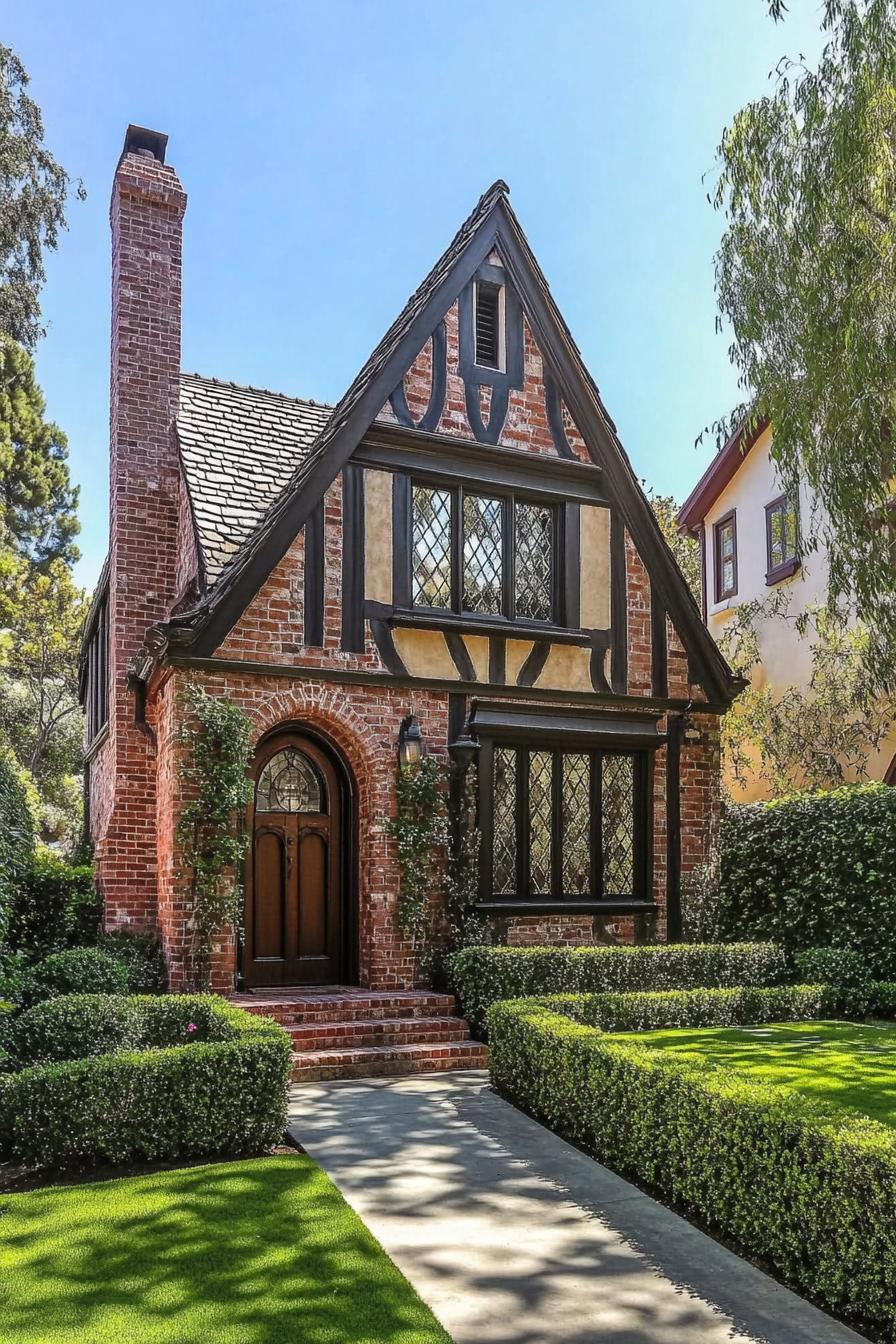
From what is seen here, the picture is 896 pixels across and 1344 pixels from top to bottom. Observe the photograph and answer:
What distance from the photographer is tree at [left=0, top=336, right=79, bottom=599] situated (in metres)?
31.8

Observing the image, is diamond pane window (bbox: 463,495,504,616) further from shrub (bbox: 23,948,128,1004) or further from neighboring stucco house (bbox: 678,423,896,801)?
neighboring stucco house (bbox: 678,423,896,801)

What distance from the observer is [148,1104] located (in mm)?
6480

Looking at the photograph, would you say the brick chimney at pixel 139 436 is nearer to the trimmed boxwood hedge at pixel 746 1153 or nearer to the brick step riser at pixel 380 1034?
the brick step riser at pixel 380 1034

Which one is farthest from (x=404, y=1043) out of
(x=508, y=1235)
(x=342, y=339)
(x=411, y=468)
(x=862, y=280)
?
(x=342, y=339)

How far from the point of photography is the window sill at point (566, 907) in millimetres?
11594

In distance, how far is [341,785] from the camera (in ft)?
38.3

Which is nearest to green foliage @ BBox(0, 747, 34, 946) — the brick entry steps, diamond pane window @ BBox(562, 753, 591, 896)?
the brick entry steps

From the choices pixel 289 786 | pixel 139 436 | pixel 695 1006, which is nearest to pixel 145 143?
pixel 139 436

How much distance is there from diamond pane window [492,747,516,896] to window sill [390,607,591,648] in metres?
1.36

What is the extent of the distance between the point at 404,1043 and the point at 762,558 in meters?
14.3

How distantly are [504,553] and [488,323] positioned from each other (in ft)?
9.38

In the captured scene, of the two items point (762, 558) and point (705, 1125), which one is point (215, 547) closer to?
point (705, 1125)

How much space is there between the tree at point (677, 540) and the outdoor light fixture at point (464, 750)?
14.6 meters

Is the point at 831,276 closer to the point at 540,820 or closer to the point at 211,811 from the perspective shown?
the point at 540,820
